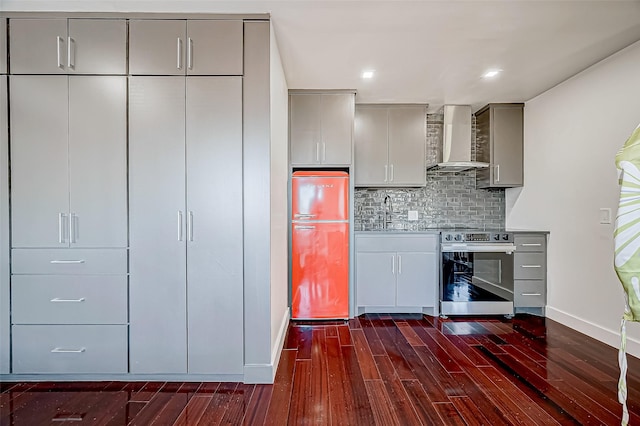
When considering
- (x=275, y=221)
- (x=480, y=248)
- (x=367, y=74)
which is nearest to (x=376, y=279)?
(x=480, y=248)

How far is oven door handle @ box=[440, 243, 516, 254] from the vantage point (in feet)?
11.1

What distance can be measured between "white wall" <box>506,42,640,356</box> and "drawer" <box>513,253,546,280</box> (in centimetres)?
7

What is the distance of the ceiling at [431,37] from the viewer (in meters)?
2.03

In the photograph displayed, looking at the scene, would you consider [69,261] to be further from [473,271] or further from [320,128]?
[473,271]

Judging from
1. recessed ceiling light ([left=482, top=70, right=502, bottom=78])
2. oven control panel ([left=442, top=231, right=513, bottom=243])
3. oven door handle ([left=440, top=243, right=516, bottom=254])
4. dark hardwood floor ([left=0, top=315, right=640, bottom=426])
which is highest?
recessed ceiling light ([left=482, top=70, right=502, bottom=78])

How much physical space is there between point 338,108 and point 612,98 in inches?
92.1

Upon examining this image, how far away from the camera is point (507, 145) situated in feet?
12.4

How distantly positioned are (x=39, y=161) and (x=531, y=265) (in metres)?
4.37

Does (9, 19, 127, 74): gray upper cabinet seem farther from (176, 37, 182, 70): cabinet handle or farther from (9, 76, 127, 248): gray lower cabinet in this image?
(176, 37, 182, 70): cabinet handle

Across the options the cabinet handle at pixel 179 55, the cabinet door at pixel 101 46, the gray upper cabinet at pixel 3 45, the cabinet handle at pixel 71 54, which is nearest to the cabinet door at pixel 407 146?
the cabinet handle at pixel 179 55

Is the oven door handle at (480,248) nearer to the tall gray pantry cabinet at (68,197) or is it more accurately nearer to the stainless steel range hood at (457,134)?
the stainless steel range hood at (457,134)

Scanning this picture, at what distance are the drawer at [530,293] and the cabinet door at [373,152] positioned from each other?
5.87 feet

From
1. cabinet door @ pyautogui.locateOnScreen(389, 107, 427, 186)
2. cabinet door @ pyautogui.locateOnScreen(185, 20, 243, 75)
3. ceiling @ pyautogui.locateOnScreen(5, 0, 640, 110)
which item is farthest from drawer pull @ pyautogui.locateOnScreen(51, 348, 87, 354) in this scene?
cabinet door @ pyautogui.locateOnScreen(389, 107, 427, 186)

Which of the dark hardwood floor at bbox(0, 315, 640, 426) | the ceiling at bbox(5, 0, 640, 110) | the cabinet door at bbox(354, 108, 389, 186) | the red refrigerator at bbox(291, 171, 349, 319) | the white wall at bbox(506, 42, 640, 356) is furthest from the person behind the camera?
the cabinet door at bbox(354, 108, 389, 186)
